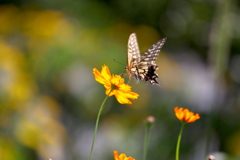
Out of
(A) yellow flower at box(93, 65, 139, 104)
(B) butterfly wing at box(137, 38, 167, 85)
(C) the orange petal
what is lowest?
(C) the orange petal

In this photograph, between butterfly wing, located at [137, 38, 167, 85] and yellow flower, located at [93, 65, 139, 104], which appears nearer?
yellow flower, located at [93, 65, 139, 104]

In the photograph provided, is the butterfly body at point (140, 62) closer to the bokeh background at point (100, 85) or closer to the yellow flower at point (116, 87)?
the yellow flower at point (116, 87)

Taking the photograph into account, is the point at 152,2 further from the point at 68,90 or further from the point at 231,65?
the point at 68,90

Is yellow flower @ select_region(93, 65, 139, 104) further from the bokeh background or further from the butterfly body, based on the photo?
the bokeh background

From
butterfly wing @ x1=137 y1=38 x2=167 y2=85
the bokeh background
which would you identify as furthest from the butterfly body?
the bokeh background

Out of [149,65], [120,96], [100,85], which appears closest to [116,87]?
[120,96]

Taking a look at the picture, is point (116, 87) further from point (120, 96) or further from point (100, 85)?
point (100, 85)

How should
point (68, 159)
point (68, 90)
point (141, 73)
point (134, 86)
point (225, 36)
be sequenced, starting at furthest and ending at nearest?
1. point (134, 86)
2. point (68, 90)
3. point (68, 159)
4. point (225, 36)
5. point (141, 73)

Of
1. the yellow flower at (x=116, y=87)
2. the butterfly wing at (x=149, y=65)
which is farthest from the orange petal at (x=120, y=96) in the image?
the butterfly wing at (x=149, y=65)

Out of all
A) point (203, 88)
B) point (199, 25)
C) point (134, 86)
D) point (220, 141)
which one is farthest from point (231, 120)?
point (199, 25)
